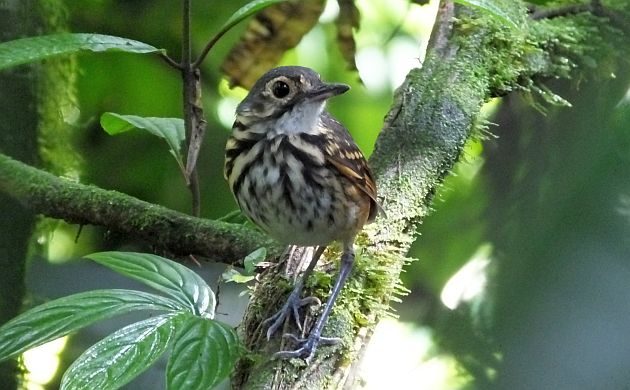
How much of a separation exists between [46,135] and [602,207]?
1.96m

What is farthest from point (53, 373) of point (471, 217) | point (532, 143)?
point (532, 143)

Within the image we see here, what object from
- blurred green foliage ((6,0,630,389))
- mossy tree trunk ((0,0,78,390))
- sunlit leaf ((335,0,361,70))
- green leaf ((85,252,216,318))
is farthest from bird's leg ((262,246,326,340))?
sunlit leaf ((335,0,361,70))

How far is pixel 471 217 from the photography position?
256cm

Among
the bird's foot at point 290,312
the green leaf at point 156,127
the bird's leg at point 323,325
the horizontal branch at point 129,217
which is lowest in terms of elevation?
the horizontal branch at point 129,217

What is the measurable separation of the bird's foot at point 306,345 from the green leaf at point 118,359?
17.8 inches

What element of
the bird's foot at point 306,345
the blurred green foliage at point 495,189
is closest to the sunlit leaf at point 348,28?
the blurred green foliage at point 495,189

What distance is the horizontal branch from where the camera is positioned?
97.2 inches

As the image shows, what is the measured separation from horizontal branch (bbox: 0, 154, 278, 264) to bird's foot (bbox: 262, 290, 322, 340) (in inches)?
12.3

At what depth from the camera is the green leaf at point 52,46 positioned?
1.57 meters

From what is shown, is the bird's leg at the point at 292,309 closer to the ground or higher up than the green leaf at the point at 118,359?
closer to the ground

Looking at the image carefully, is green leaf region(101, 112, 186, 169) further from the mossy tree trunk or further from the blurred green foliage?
the blurred green foliage

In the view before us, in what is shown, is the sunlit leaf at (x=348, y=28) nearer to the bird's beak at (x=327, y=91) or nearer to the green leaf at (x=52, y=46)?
the bird's beak at (x=327, y=91)

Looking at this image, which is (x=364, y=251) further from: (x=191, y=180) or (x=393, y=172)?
(x=191, y=180)

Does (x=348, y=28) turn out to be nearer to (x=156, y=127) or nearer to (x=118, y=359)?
(x=156, y=127)
